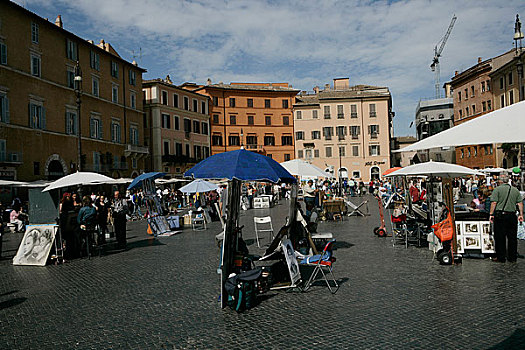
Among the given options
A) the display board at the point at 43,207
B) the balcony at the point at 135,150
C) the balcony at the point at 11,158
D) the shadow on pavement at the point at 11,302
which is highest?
the balcony at the point at 135,150

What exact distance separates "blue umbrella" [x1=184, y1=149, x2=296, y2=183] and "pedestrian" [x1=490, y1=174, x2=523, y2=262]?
445 centimetres

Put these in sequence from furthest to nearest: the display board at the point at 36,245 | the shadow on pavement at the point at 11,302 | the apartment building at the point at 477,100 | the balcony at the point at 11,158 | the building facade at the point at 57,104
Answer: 1. the apartment building at the point at 477,100
2. the building facade at the point at 57,104
3. the balcony at the point at 11,158
4. the display board at the point at 36,245
5. the shadow on pavement at the point at 11,302

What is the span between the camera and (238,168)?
6055 mm

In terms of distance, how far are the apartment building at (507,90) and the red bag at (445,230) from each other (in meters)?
35.3

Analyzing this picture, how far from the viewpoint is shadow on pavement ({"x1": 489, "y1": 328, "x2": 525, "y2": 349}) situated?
13.9 ft

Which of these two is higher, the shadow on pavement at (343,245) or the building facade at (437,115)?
the building facade at (437,115)

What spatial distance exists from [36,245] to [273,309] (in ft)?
22.7

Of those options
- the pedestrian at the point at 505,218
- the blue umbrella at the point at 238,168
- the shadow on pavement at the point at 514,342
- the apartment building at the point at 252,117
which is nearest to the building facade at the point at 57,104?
the apartment building at the point at 252,117

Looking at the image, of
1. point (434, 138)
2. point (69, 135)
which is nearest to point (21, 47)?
point (69, 135)

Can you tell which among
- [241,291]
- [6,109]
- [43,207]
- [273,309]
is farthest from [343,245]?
[6,109]

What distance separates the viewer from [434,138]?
4.97 m

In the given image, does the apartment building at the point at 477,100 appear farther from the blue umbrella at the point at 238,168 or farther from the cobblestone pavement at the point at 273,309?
the blue umbrella at the point at 238,168

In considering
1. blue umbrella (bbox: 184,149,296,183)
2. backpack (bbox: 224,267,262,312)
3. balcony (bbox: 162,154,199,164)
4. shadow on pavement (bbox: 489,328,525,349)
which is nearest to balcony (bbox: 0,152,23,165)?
balcony (bbox: 162,154,199,164)

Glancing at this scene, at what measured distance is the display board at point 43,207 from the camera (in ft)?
33.2
